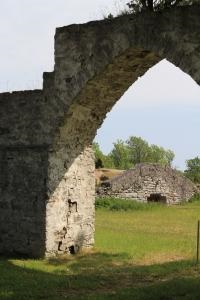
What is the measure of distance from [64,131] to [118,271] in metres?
3.02

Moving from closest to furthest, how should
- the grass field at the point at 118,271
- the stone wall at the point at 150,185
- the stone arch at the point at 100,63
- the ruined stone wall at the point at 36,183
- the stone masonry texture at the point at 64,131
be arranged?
the grass field at the point at 118,271
the stone arch at the point at 100,63
the stone masonry texture at the point at 64,131
the ruined stone wall at the point at 36,183
the stone wall at the point at 150,185

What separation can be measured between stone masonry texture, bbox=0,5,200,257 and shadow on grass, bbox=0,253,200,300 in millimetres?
737

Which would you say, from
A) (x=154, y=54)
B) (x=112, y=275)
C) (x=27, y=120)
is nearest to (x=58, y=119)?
(x=27, y=120)

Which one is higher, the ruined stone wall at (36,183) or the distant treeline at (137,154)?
the distant treeline at (137,154)

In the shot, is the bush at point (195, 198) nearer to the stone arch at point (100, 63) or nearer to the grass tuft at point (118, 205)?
the grass tuft at point (118, 205)

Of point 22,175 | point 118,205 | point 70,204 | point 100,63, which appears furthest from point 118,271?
point 118,205

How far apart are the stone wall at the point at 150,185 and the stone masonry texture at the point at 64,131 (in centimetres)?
1368

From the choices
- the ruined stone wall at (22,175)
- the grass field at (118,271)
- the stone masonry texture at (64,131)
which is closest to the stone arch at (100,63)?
the stone masonry texture at (64,131)

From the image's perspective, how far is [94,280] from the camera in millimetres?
8641

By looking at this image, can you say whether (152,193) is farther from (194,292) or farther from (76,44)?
(194,292)

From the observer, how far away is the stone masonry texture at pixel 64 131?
31.9 ft

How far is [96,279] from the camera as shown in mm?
8711

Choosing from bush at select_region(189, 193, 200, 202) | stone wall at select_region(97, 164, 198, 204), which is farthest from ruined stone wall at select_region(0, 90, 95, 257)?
bush at select_region(189, 193, 200, 202)

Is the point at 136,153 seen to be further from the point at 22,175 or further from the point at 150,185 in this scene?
the point at 22,175
